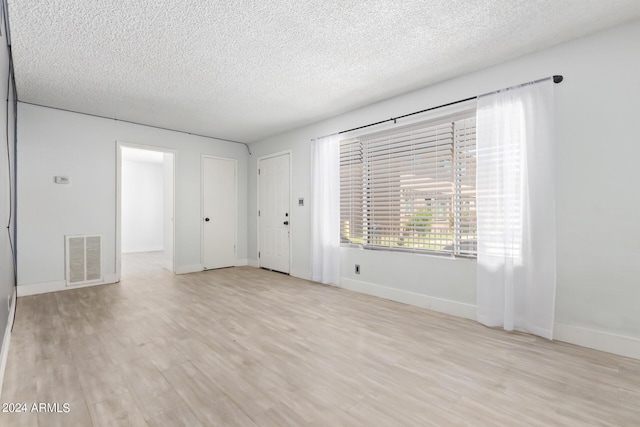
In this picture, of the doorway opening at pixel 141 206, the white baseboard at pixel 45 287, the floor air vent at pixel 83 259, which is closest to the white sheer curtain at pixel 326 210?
the floor air vent at pixel 83 259

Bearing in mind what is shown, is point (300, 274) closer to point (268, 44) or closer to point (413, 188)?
point (413, 188)

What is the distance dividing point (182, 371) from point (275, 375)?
0.67 meters

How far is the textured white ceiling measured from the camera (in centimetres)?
228

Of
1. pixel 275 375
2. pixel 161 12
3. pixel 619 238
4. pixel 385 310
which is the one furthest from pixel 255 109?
pixel 619 238

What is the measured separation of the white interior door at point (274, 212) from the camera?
226 inches

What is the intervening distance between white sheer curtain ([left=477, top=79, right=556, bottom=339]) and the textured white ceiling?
1.86 feet

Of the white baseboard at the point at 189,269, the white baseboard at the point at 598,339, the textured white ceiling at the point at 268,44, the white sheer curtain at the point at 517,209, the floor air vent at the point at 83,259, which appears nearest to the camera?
the textured white ceiling at the point at 268,44

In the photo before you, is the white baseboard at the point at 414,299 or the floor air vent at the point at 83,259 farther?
the floor air vent at the point at 83,259

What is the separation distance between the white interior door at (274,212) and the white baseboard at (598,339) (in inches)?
160

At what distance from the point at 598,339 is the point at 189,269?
5.80m

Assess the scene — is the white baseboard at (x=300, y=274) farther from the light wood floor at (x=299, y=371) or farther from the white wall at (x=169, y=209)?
the white wall at (x=169, y=209)

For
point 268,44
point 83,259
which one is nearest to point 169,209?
point 83,259

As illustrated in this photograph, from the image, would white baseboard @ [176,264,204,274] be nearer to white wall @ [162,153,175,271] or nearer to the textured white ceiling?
white wall @ [162,153,175,271]

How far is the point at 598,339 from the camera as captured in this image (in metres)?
2.52
